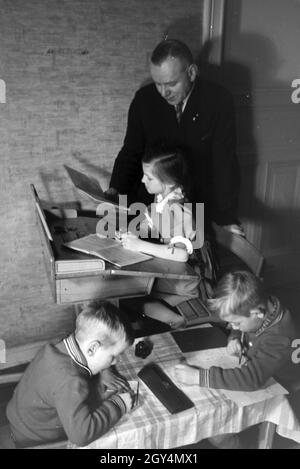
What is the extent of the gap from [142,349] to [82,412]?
394 millimetres

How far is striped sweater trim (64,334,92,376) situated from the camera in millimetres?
1560

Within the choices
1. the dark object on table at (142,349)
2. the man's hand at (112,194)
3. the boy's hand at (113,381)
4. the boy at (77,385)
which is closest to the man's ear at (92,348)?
the boy at (77,385)

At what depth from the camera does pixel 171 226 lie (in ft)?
7.18

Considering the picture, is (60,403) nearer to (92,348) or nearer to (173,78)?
(92,348)

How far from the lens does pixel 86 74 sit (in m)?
2.76

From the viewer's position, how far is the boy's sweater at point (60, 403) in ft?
4.71

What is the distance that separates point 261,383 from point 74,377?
61 cm

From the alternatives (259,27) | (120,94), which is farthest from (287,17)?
(120,94)

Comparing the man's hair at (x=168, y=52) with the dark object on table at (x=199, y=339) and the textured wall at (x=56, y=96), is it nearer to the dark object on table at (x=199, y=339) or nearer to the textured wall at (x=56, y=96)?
the textured wall at (x=56, y=96)

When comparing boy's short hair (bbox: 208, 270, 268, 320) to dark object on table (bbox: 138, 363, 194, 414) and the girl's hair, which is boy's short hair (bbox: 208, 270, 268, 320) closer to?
dark object on table (bbox: 138, 363, 194, 414)

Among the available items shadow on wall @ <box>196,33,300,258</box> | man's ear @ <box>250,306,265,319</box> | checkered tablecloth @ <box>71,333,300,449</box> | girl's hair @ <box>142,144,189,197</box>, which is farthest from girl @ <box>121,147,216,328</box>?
shadow on wall @ <box>196,33,300,258</box>

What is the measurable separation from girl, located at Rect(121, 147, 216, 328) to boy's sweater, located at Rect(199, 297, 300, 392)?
0.40 m

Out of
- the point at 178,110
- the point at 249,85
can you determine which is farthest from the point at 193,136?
the point at 249,85
